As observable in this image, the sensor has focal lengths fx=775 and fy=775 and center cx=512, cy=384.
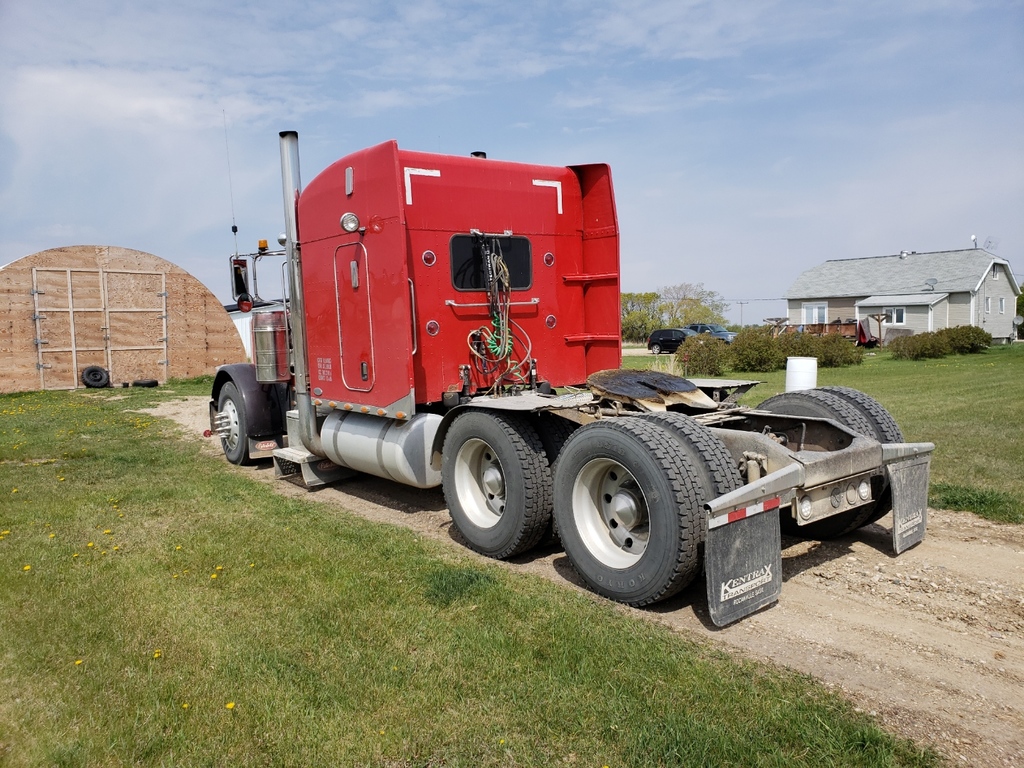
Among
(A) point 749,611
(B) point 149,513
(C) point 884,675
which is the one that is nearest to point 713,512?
(A) point 749,611

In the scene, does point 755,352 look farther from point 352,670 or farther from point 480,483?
point 352,670

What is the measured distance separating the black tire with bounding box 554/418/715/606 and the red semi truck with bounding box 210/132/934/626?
0.04 ft

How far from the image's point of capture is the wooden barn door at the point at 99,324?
71.2 ft

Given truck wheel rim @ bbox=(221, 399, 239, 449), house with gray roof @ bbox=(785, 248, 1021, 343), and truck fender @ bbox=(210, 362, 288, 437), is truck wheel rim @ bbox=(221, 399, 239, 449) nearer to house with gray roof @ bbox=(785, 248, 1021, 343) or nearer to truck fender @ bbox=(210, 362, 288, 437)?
truck fender @ bbox=(210, 362, 288, 437)

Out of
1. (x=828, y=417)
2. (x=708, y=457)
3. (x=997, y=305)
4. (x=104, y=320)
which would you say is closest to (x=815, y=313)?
(x=997, y=305)

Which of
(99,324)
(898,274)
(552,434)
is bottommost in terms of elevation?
(552,434)

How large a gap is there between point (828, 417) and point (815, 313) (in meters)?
46.4

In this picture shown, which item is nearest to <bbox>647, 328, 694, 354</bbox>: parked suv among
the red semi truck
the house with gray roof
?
the house with gray roof

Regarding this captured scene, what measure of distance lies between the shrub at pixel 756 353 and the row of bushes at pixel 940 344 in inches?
267

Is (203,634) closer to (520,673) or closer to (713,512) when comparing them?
(520,673)

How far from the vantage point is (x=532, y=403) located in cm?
555

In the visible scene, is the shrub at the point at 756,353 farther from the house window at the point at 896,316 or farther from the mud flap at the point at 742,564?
the house window at the point at 896,316

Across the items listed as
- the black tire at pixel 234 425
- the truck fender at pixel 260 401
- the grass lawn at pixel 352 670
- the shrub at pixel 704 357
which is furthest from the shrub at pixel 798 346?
the grass lawn at pixel 352 670

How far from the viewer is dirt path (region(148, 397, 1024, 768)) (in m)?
3.26
